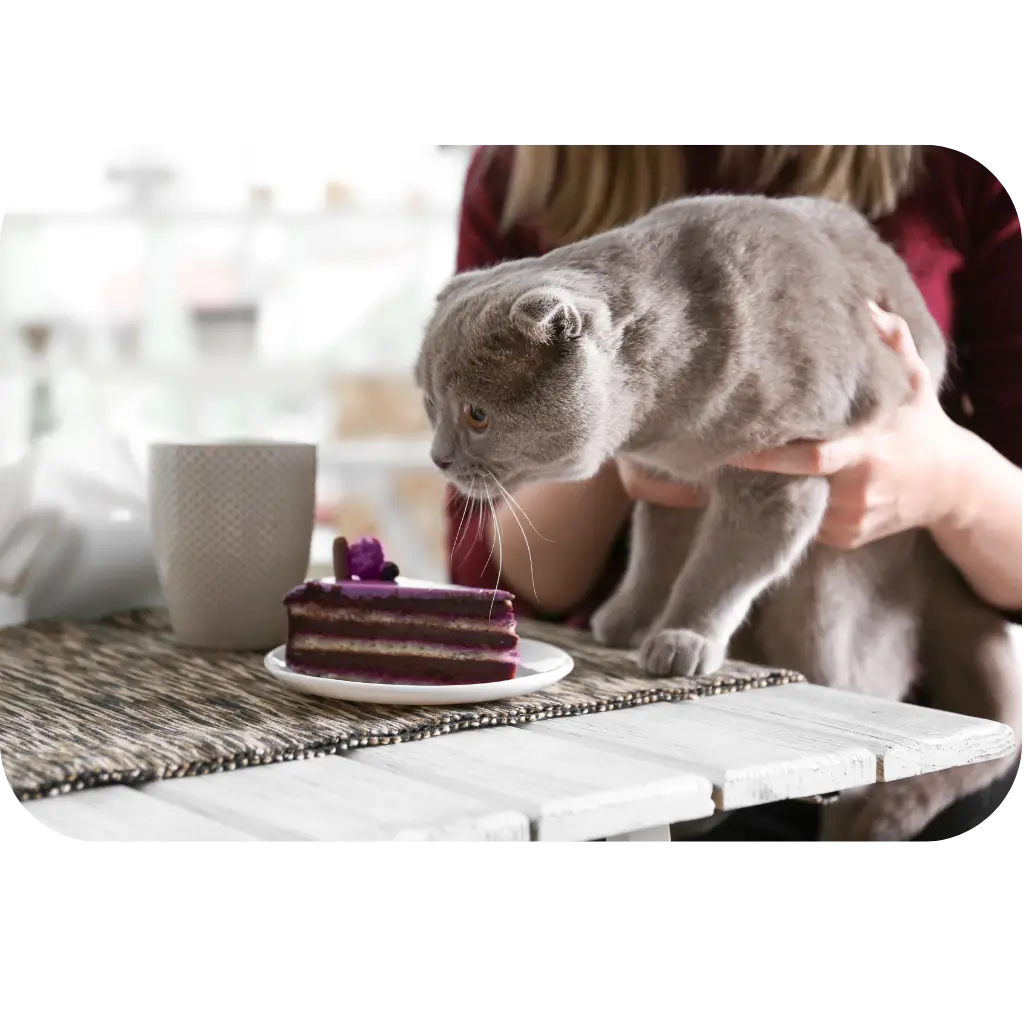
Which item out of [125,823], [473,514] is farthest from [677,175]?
[125,823]

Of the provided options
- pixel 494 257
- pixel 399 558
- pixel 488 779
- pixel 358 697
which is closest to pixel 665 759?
pixel 488 779

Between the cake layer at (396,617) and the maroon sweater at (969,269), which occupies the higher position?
the maroon sweater at (969,269)

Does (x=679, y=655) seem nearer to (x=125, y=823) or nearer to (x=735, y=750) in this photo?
(x=735, y=750)

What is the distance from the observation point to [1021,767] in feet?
3.33

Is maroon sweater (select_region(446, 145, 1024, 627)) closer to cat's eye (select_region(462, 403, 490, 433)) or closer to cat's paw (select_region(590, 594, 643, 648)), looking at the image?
cat's paw (select_region(590, 594, 643, 648))

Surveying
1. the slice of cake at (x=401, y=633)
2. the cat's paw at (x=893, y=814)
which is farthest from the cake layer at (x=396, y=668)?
the cat's paw at (x=893, y=814)

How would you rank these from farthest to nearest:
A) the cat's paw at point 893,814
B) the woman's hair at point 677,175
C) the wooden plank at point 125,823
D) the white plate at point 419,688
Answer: the woman's hair at point 677,175 → the cat's paw at point 893,814 → the white plate at point 419,688 → the wooden plank at point 125,823

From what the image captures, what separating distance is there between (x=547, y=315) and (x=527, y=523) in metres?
0.64

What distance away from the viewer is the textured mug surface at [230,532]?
100 centimetres

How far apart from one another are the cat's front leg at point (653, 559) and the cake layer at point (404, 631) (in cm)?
31

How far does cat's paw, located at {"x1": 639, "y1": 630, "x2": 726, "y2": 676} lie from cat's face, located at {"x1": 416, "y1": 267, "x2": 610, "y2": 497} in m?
0.16

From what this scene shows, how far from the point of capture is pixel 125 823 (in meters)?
0.60

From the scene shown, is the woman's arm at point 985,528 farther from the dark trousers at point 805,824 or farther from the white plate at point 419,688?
the white plate at point 419,688

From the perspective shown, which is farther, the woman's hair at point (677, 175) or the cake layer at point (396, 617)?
the woman's hair at point (677, 175)
